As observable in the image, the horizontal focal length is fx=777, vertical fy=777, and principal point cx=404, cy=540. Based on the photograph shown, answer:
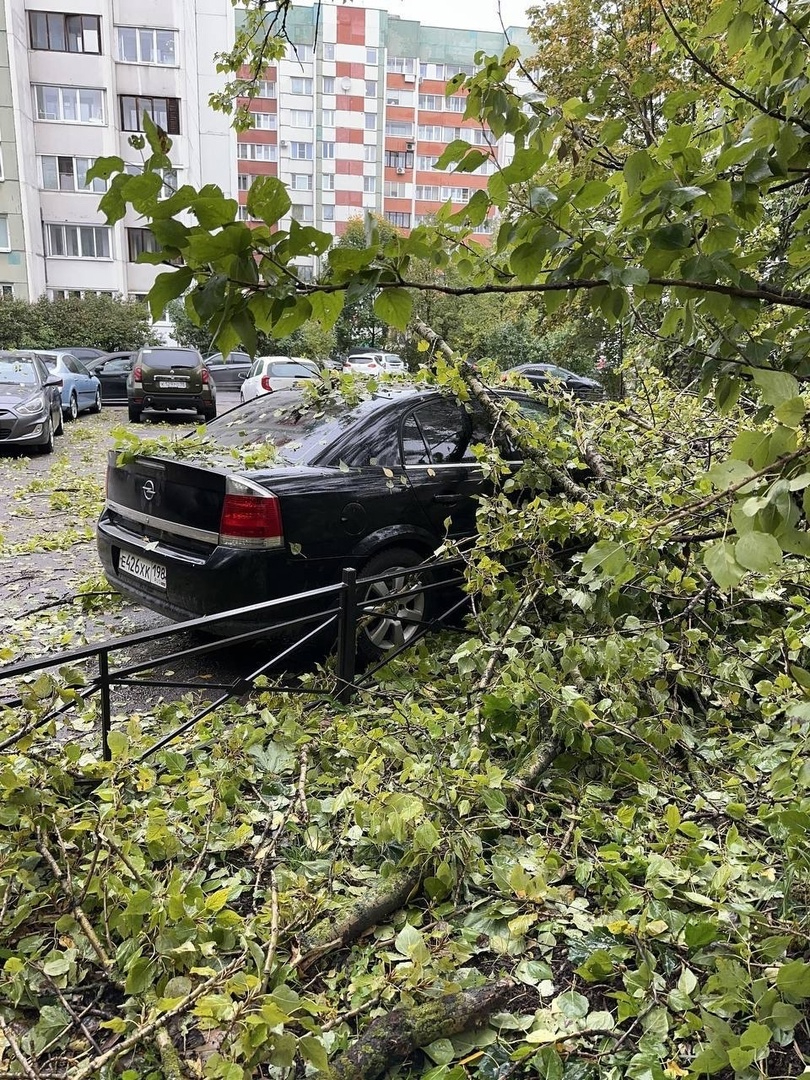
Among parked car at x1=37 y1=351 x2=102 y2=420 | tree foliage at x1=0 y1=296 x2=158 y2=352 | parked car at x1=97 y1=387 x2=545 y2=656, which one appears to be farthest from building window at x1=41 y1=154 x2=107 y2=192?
parked car at x1=97 y1=387 x2=545 y2=656

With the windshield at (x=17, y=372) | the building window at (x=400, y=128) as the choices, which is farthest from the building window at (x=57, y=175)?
the building window at (x=400, y=128)

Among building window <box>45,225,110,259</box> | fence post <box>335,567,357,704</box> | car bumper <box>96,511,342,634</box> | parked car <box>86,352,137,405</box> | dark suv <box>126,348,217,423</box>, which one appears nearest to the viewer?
fence post <box>335,567,357,704</box>

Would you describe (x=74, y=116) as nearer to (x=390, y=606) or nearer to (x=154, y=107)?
(x=154, y=107)

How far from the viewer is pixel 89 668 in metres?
4.74

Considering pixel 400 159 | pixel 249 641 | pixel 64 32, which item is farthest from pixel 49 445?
pixel 400 159

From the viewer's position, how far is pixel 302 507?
4301 mm

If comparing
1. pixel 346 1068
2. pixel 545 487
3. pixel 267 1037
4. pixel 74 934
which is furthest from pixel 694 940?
pixel 545 487

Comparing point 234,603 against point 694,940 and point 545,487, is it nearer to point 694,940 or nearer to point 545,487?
point 545,487

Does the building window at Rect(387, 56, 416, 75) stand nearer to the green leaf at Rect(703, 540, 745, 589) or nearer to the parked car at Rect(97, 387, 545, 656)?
the parked car at Rect(97, 387, 545, 656)

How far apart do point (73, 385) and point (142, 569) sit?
14.0m

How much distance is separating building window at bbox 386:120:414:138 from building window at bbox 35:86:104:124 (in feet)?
121

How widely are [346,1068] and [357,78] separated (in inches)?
2919

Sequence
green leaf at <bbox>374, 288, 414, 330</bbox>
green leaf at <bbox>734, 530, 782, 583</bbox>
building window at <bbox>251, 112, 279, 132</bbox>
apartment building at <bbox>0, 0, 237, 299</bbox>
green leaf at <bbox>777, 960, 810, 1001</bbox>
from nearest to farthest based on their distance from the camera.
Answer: green leaf at <bbox>734, 530, 782, 583</bbox>
green leaf at <bbox>374, 288, 414, 330</bbox>
green leaf at <bbox>777, 960, 810, 1001</bbox>
apartment building at <bbox>0, 0, 237, 299</bbox>
building window at <bbox>251, 112, 279, 132</bbox>

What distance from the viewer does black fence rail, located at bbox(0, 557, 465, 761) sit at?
107 inches
